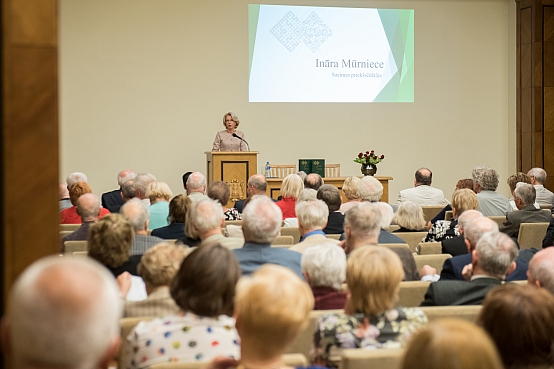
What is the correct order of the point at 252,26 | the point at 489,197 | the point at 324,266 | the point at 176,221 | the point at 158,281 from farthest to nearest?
the point at 252,26 < the point at 489,197 < the point at 176,221 < the point at 324,266 < the point at 158,281

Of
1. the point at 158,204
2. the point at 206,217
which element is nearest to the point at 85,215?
the point at 158,204

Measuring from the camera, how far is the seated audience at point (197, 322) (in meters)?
2.27

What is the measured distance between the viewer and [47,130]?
218 centimetres

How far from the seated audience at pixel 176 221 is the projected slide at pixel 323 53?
627cm

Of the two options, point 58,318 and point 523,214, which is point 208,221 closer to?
point 58,318

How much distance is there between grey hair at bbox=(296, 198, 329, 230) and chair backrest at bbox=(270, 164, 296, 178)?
19.6ft

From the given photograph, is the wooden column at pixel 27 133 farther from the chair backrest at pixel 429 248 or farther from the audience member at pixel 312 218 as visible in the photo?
the chair backrest at pixel 429 248

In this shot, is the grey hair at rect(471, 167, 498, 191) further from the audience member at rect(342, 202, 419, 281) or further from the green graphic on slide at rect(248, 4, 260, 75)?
the green graphic on slide at rect(248, 4, 260, 75)

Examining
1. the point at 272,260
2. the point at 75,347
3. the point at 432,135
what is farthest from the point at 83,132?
the point at 75,347

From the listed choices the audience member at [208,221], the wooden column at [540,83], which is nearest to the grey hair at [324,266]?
the audience member at [208,221]

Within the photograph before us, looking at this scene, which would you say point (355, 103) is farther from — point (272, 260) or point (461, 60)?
point (272, 260)

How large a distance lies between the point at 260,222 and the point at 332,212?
214 cm

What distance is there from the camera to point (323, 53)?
11094 mm

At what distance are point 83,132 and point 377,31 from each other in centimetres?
507
